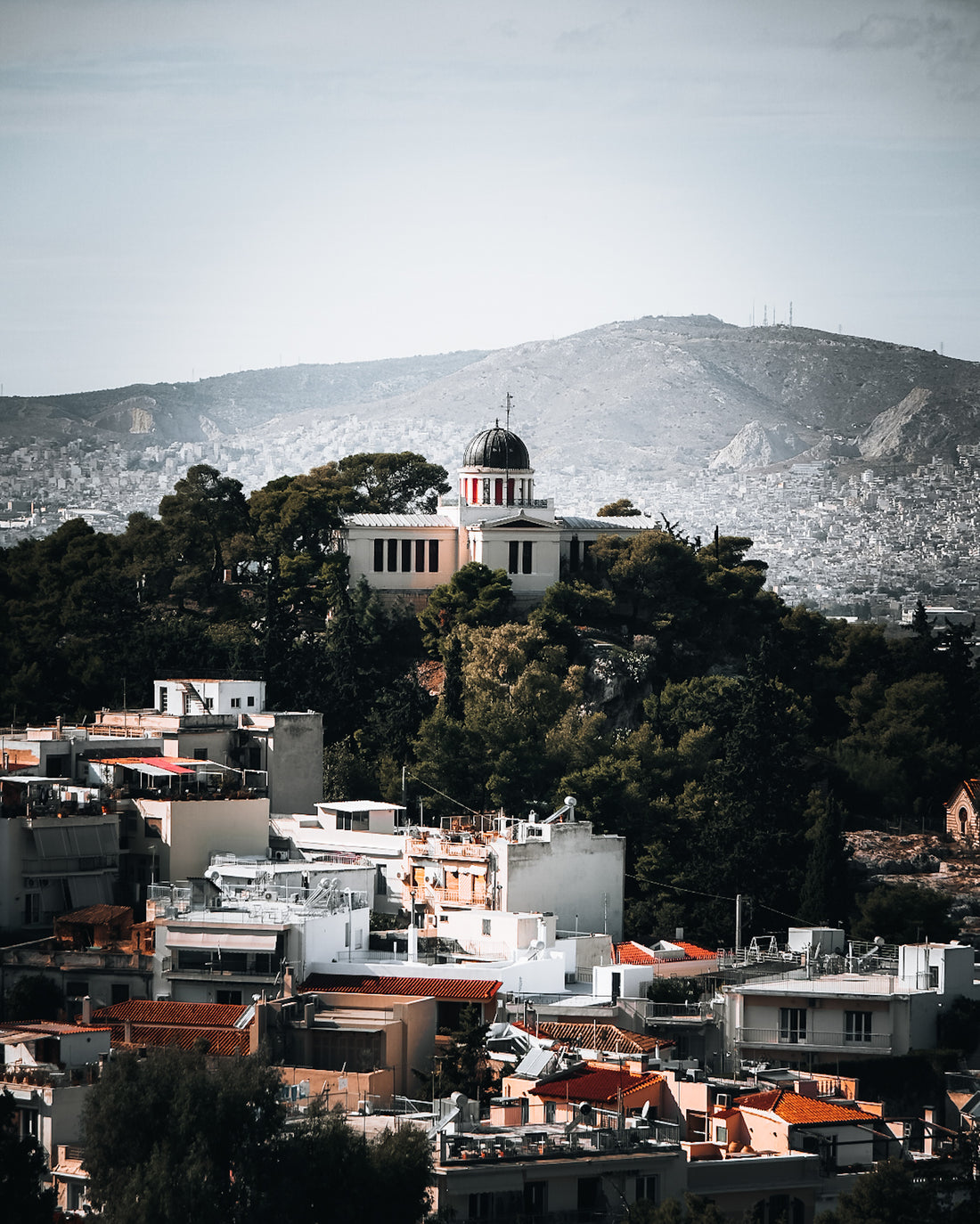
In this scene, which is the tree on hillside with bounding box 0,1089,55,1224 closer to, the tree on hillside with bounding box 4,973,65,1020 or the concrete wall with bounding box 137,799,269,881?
the tree on hillside with bounding box 4,973,65,1020

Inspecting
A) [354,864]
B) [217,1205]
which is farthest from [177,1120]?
[354,864]

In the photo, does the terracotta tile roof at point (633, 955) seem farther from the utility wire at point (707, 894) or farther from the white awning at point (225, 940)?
the white awning at point (225, 940)

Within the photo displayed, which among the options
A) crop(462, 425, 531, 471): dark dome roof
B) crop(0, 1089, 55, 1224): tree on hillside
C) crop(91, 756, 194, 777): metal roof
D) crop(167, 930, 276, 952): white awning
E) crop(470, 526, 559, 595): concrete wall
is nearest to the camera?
crop(0, 1089, 55, 1224): tree on hillside

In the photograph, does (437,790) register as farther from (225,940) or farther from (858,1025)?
(858,1025)

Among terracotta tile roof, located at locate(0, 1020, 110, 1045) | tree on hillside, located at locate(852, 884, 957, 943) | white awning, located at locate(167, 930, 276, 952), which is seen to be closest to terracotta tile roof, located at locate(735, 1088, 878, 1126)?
terracotta tile roof, located at locate(0, 1020, 110, 1045)

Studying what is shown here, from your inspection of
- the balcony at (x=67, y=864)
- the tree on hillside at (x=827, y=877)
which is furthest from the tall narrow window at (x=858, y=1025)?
the balcony at (x=67, y=864)

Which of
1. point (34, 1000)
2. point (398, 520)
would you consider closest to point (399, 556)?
point (398, 520)
